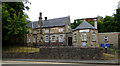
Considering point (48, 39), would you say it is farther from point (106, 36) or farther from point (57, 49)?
point (106, 36)

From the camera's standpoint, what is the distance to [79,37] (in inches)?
925

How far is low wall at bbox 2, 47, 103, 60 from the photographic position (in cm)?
1353

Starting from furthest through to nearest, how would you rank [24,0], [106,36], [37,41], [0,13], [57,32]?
[37,41] < [57,32] < [106,36] < [24,0] < [0,13]

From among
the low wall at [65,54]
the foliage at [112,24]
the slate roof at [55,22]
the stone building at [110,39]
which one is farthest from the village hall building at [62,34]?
the foliage at [112,24]

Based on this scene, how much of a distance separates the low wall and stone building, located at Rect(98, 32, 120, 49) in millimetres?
13824

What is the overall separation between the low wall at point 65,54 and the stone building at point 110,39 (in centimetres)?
1382

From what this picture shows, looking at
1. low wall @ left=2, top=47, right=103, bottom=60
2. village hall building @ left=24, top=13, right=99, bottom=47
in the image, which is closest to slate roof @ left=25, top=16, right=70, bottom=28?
village hall building @ left=24, top=13, right=99, bottom=47

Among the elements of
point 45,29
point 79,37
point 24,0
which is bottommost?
point 79,37

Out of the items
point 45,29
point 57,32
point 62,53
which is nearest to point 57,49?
point 62,53

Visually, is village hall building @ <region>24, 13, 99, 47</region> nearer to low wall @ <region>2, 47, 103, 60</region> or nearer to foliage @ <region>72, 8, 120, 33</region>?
low wall @ <region>2, 47, 103, 60</region>

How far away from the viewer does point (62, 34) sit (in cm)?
2797

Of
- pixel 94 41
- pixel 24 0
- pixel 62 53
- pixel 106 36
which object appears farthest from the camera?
pixel 106 36

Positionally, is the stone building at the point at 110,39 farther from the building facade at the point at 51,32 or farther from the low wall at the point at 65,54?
the low wall at the point at 65,54

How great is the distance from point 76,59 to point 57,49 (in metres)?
3.33
